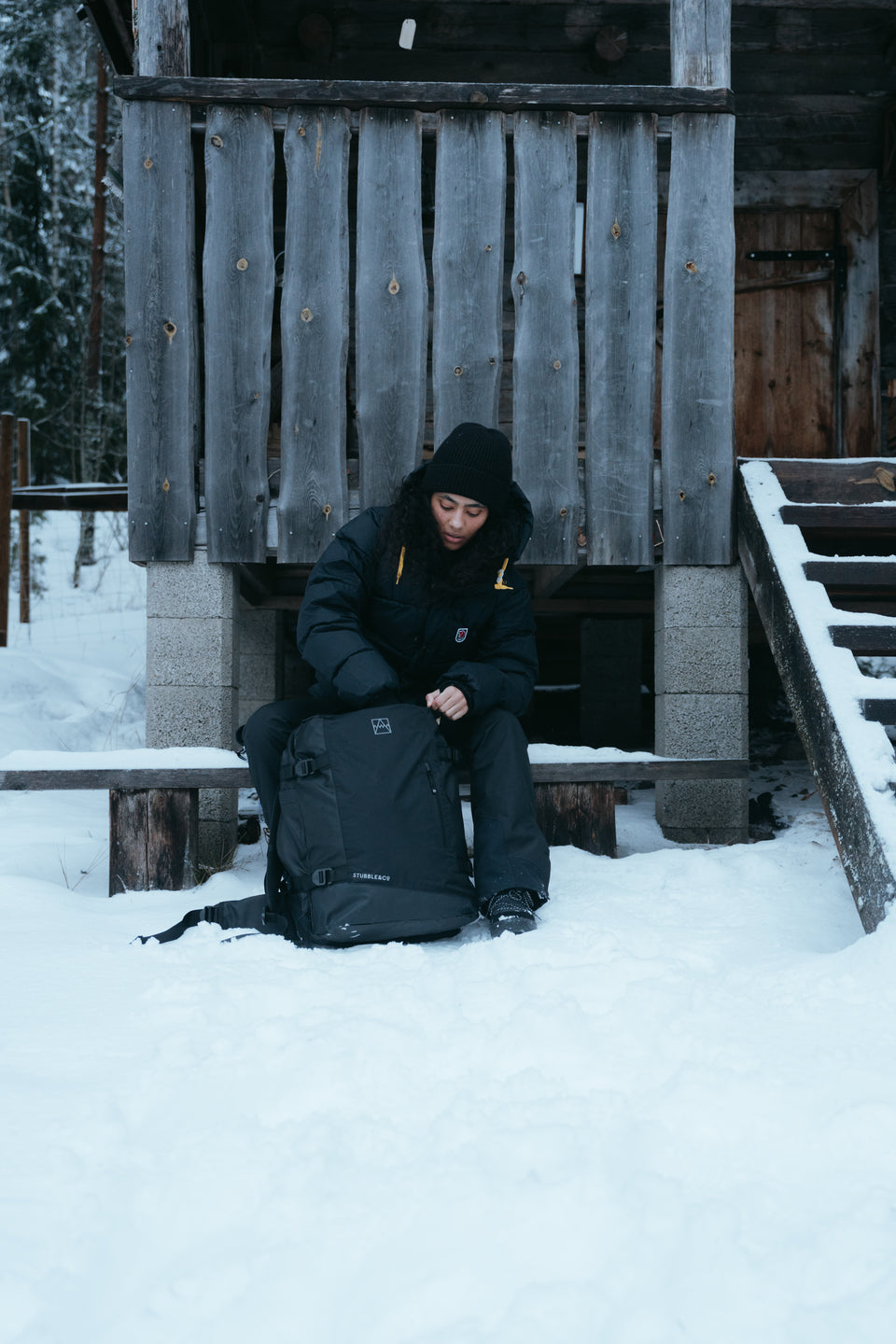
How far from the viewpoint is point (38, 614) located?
38.0ft

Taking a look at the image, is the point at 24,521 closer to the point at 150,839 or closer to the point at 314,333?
the point at 314,333

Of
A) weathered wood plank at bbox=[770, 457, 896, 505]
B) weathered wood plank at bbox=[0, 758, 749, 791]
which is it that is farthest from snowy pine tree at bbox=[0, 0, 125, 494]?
weathered wood plank at bbox=[770, 457, 896, 505]

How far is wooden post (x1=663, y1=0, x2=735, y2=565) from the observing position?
382 cm

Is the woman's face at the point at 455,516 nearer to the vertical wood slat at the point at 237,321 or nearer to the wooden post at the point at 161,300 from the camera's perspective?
the vertical wood slat at the point at 237,321

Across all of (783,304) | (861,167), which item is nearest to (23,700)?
(783,304)

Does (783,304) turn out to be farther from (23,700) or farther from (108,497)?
(23,700)

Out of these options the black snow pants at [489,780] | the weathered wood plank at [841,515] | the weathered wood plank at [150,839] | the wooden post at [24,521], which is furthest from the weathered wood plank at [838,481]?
the wooden post at [24,521]

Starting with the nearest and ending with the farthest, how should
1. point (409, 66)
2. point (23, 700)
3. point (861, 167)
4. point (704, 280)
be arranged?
point (704, 280)
point (409, 66)
point (861, 167)
point (23, 700)

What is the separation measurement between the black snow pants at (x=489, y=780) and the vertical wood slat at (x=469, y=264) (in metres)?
1.43

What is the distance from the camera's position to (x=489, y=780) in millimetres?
2791

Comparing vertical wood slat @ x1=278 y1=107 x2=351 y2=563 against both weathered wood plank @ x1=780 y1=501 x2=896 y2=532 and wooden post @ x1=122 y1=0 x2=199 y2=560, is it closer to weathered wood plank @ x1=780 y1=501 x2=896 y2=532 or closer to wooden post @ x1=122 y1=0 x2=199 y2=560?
wooden post @ x1=122 y1=0 x2=199 y2=560

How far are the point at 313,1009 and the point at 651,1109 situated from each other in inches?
29.3

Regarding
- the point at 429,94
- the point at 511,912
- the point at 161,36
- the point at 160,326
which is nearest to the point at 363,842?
the point at 511,912

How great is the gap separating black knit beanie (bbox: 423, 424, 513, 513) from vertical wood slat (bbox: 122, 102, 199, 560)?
52.9 inches
